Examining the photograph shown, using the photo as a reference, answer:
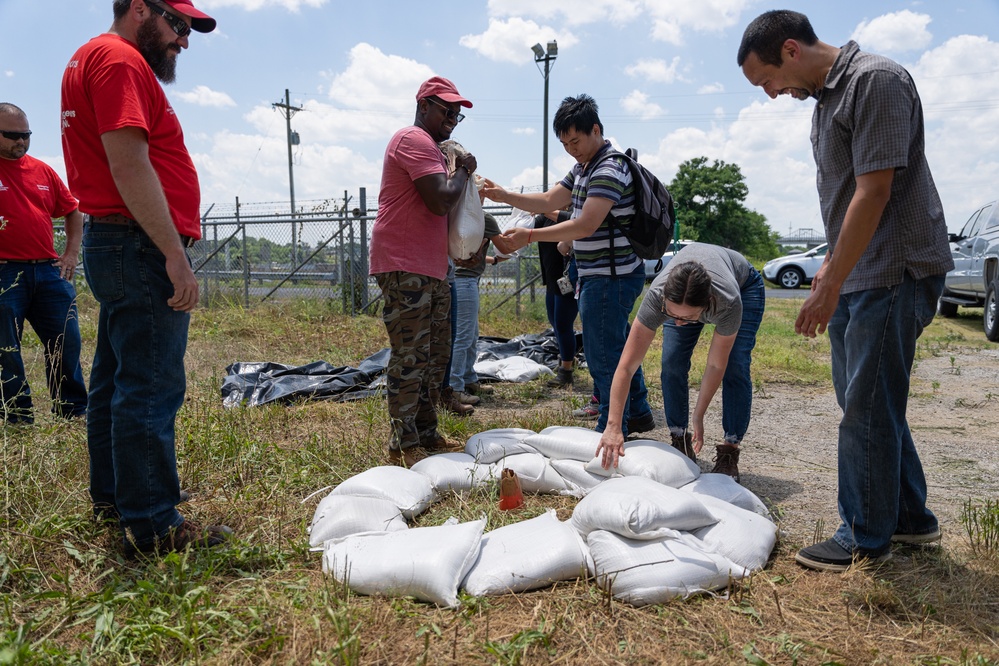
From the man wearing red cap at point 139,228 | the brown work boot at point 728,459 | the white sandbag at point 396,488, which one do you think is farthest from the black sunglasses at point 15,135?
the brown work boot at point 728,459

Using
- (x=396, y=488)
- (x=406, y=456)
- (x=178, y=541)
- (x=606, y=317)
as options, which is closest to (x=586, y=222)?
(x=606, y=317)

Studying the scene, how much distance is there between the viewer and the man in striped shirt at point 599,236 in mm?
3193

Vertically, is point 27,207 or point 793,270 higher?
point 27,207

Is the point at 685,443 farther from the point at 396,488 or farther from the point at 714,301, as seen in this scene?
the point at 396,488

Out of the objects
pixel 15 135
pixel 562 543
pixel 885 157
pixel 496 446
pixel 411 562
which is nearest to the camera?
pixel 885 157

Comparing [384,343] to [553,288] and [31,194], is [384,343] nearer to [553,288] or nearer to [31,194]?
[553,288]

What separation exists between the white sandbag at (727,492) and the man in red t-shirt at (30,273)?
334 centimetres

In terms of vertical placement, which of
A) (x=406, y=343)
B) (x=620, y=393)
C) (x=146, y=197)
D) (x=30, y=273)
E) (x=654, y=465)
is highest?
(x=146, y=197)

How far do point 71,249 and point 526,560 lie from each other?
144 inches

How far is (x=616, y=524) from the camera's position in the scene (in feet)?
6.89

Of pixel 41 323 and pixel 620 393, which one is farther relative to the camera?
pixel 41 323

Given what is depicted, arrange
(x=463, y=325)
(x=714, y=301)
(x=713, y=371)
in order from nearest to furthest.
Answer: (x=714, y=301) < (x=713, y=371) < (x=463, y=325)

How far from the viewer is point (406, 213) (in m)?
3.11

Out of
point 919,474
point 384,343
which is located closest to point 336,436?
point 919,474
